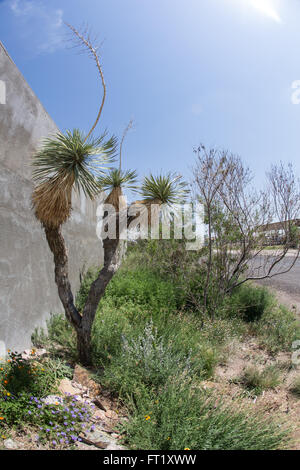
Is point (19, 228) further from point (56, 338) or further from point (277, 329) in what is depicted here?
point (277, 329)

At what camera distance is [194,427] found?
251 cm

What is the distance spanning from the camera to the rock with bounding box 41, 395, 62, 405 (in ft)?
8.78

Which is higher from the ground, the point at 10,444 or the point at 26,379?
the point at 26,379

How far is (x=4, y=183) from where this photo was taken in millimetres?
3729

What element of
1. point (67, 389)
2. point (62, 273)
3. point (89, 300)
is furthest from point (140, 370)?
point (62, 273)

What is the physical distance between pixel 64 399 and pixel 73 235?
13.1ft

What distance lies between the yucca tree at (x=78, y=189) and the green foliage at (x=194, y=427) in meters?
1.40

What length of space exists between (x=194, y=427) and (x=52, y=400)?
4.31 feet

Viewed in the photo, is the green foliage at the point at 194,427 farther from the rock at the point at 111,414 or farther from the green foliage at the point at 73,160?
the green foliage at the point at 73,160

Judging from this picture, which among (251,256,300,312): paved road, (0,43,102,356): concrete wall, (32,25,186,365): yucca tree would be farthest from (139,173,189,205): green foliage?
(251,256,300,312): paved road

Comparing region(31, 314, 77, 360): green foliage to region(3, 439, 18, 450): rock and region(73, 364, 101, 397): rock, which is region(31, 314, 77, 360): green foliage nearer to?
region(73, 364, 101, 397): rock

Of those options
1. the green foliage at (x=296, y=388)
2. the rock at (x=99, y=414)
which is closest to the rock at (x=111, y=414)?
the rock at (x=99, y=414)

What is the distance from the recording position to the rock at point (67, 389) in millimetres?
3006

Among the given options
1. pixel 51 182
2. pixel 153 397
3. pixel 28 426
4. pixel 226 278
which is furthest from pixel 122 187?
pixel 226 278
